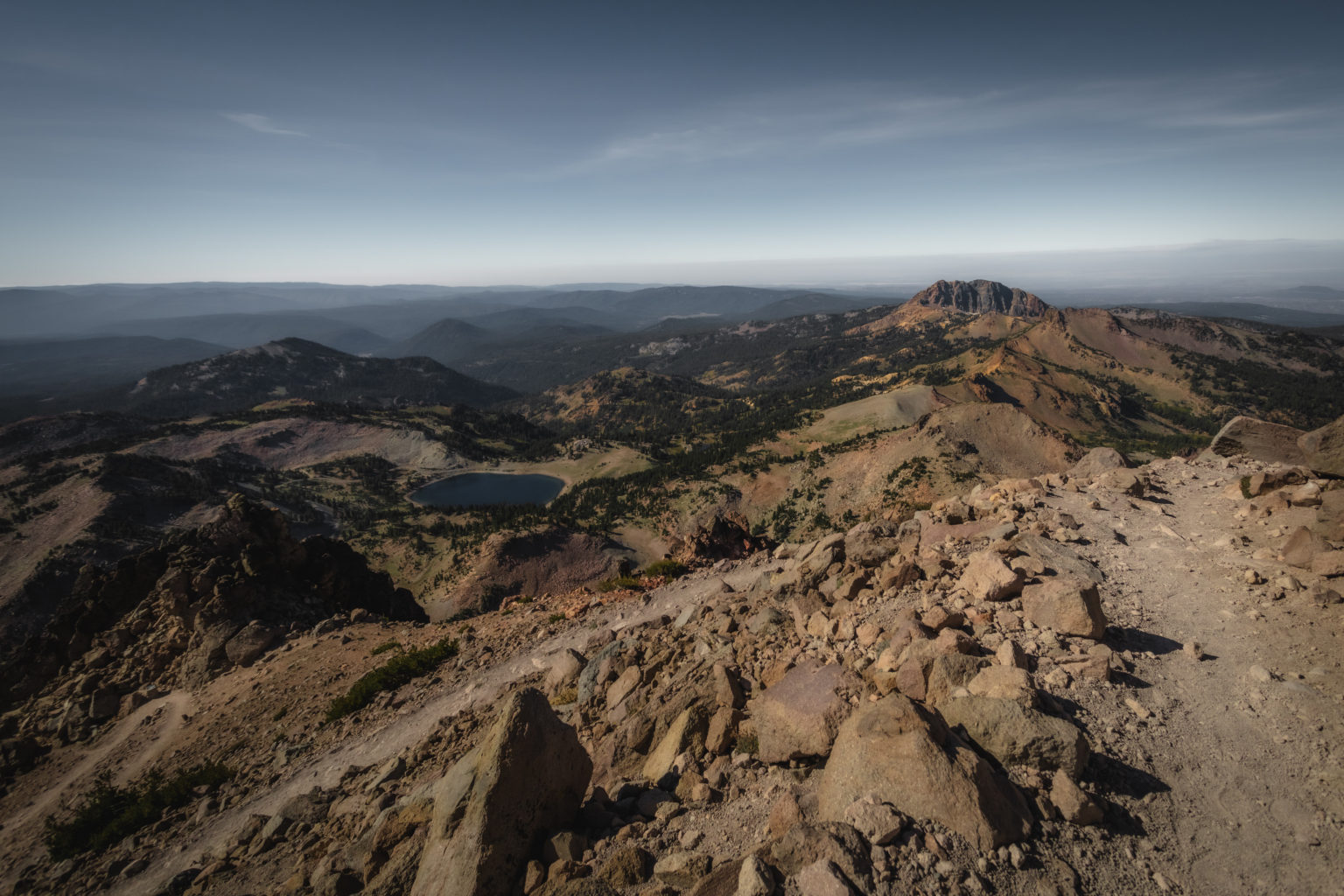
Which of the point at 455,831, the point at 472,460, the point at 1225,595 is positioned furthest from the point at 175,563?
the point at 472,460

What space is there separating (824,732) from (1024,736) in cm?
249

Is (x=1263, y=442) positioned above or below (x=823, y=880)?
above

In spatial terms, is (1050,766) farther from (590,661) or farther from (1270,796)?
(590,661)

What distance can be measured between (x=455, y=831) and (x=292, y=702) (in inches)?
523

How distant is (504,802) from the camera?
671 cm

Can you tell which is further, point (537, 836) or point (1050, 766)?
point (537, 836)

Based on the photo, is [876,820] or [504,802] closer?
[876,820]

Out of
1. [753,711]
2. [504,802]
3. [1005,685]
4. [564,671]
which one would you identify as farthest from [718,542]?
[504,802]

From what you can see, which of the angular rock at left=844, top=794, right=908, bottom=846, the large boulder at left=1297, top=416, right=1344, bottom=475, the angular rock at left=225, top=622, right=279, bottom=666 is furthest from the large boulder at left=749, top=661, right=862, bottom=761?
the angular rock at left=225, top=622, right=279, bottom=666

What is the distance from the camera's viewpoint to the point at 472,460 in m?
138

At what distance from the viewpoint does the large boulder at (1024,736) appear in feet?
20.7

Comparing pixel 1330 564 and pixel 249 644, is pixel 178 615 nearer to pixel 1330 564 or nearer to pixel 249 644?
pixel 249 644

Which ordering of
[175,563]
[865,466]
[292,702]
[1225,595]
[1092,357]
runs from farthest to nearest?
[1092,357], [865,466], [175,563], [292,702], [1225,595]

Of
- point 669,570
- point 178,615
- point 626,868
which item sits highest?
point 626,868
